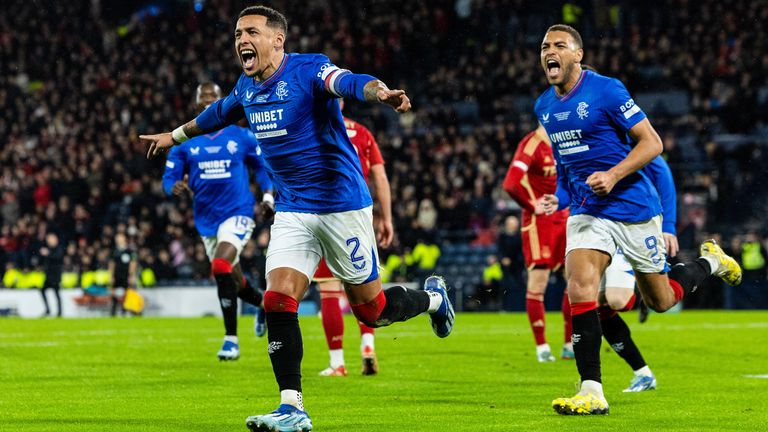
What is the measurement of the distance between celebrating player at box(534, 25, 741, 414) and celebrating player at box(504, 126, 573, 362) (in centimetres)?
361

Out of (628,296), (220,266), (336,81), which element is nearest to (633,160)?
(628,296)

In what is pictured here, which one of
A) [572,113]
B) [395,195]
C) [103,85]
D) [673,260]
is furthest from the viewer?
[103,85]

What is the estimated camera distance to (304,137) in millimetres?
6914

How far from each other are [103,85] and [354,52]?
307 inches

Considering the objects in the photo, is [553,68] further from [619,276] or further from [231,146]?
[231,146]

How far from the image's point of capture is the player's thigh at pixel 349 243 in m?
7.01

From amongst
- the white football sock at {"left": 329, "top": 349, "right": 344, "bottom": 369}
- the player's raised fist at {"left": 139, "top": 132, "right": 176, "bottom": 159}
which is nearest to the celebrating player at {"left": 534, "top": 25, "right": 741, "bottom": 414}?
the player's raised fist at {"left": 139, "top": 132, "right": 176, "bottom": 159}

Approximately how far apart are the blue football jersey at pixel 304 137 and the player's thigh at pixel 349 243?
Result: 0.06 metres

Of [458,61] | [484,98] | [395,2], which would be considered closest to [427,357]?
[484,98]

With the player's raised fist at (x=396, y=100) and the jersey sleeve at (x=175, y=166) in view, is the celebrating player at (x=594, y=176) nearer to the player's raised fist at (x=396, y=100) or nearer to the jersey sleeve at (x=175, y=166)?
the player's raised fist at (x=396, y=100)

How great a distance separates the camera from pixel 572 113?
7762 mm

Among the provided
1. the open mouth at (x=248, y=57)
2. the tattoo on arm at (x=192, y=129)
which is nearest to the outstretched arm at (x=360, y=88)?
the open mouth at (x=248, y=57)

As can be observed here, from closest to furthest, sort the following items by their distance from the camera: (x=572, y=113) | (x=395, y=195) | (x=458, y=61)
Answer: (x=572, y=113) < (x=395, y=195) < (x=458, y=61)

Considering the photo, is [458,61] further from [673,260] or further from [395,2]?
[673,260]
